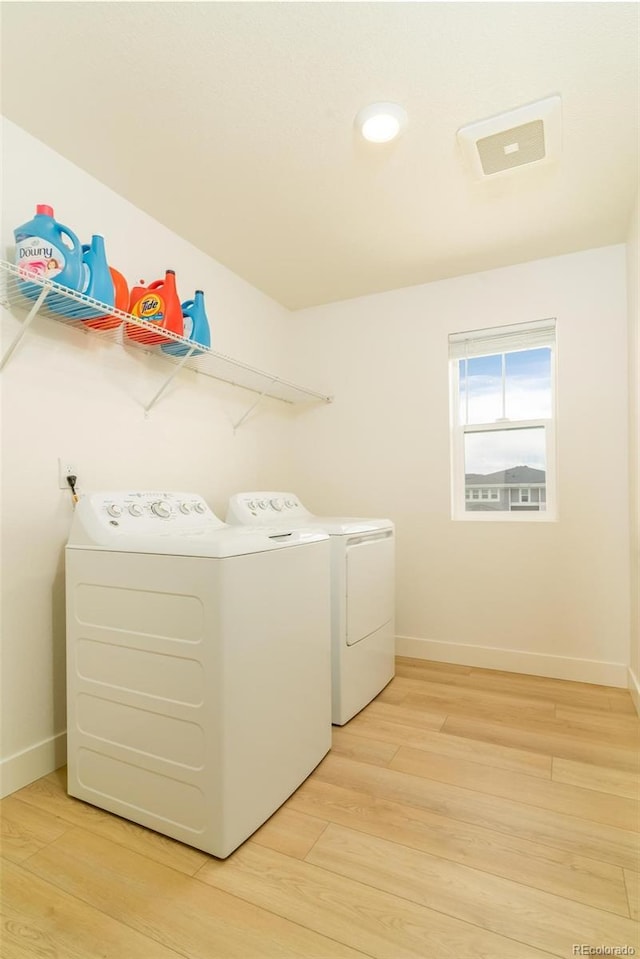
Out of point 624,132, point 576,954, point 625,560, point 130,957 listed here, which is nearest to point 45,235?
point 130,957

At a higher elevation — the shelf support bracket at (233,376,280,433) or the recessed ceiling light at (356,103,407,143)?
the recessed ceiling light at (356,103,407,143)

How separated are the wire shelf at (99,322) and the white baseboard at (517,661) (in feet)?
6.05

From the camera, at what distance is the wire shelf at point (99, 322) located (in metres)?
1.49

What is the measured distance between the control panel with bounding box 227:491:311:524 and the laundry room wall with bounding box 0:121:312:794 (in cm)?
28

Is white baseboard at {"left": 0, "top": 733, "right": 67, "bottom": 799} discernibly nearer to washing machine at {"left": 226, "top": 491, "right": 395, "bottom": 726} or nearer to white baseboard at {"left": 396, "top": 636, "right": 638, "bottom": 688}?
washing machine at {"left": 226, "top": 491, "right": 395, "bottom": 726}

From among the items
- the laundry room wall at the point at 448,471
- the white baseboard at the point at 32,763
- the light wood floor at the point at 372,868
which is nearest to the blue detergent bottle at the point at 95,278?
the white baseboard at the point at 32,763

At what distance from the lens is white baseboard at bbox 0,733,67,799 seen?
5.09 feet

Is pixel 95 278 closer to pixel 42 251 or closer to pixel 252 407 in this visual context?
pixel 42 251

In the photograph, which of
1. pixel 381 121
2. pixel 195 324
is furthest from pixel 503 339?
pixel 195 324

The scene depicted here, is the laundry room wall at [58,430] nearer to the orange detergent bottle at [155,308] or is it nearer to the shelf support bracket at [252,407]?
the orange detergent bottle at [155,308]

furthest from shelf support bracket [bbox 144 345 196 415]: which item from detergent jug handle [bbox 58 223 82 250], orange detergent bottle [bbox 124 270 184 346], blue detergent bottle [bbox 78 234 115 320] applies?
detergent jug handle [bbox 58 223 82 250]

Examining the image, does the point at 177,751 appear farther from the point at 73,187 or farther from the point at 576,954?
the point at 73,187

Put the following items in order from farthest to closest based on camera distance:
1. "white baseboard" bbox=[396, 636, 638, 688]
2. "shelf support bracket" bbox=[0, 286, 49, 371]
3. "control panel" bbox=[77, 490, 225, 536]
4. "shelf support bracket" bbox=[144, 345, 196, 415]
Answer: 1. "white baseboard" bbox=[396, 636, 638, 688]
2. "shelf support bracket" bbox=[144, 345, 196, 415]
3. "control panel" bbox=[77, 490, 225, 536]
4. "shelf support bracket" bbox=[0, 286, 49, 371]

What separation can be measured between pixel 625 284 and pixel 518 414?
83 cm
